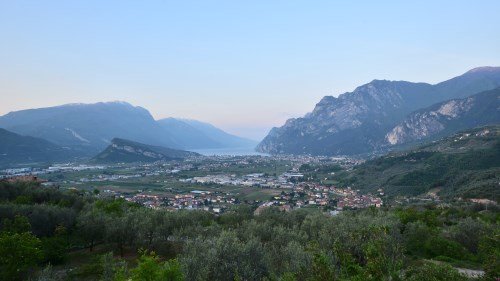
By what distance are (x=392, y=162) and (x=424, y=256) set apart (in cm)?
13256

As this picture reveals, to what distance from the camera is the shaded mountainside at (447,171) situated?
97375 mm

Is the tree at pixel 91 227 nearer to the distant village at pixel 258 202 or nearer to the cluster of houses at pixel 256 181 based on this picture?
the distant village at pixel 258 202

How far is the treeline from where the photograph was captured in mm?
17812

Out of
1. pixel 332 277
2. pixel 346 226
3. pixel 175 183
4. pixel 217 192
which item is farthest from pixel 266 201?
pixel 332 277

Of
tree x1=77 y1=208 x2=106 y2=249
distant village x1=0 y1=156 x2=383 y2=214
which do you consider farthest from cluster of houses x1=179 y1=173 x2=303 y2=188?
tree x1=77 y1=208 x2=106 y2=249

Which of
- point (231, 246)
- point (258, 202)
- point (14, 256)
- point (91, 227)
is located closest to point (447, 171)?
point (258, 202)

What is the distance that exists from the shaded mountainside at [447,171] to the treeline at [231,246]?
48236mm

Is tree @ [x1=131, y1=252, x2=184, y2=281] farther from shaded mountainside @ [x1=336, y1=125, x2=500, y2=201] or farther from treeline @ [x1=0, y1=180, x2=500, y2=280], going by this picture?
shaded mountainside @ [x1=336, y1=125, x2=500, y2=201]

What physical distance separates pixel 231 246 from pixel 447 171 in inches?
4899

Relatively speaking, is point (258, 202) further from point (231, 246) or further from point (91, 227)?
point (231, 246)

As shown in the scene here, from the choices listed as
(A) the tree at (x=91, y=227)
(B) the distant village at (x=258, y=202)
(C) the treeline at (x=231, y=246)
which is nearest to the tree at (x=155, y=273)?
(C) the treeline at (x=231, y=246)

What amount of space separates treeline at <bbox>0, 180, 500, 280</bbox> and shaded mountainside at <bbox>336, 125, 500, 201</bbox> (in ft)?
158

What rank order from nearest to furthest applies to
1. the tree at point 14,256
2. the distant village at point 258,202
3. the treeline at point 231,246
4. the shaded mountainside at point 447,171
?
the treeline at point 231,246, the tree at point 14,256, the distant village at point 258,202, the shaded mountainside at point 447,171

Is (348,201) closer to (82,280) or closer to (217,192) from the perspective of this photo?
(217,192)
